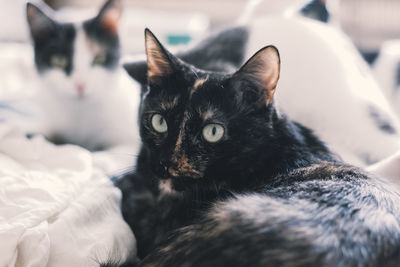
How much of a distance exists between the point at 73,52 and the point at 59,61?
0.06m

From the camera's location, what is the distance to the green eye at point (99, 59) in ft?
4.64

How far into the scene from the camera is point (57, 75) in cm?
137

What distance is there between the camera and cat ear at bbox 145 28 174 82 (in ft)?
2.78

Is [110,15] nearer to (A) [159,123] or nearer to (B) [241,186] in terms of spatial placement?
(A) [159,123]

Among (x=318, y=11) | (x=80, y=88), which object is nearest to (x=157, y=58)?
(x=80, y=88)

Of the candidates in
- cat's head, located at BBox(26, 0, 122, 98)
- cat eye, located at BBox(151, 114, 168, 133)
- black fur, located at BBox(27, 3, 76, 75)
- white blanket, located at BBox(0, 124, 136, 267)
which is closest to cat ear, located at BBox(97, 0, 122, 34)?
cat's head, located at BBox(26, 0, 122, 98)

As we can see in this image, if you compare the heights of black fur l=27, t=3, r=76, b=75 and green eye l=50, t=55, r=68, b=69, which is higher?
black fur l=27, t=3, r=76, b=75

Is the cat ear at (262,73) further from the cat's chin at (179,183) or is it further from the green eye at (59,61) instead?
the green eye at (59,61)

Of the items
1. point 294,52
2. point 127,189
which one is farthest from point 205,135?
point 294,52

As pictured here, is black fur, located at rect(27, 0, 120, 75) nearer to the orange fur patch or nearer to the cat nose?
the cat nose

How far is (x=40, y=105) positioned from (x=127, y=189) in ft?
2.24

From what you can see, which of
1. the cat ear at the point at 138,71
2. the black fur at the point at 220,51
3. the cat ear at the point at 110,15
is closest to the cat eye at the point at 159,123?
the cat ear at the point at 138,71

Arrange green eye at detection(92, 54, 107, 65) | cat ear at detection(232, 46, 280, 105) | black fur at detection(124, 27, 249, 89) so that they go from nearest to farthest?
cat ear at detection(232, 46, 280, 105) → black fur at detection(124, 27, 249, 89) → green eye at detection(92, 54, 107, 65)

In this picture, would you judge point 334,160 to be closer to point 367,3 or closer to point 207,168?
point 207,168
